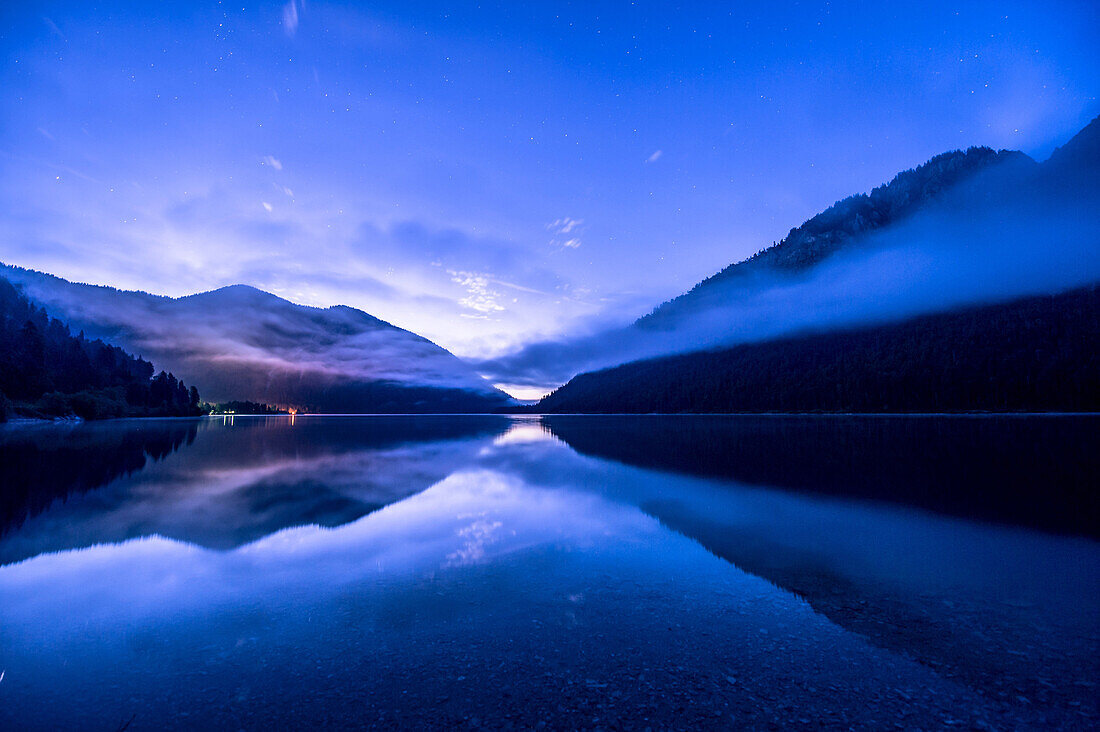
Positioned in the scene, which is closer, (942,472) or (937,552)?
(937,552)

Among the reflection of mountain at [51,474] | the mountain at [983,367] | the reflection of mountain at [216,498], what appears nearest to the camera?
the reflection of mountain at [216,498]

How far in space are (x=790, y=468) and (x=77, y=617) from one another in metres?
35.9

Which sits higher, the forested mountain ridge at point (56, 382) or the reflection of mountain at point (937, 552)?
the forested mountain ridge at point (56, 382)

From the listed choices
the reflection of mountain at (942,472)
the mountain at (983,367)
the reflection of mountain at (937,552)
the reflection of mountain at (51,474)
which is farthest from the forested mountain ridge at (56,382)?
the mountain at (983,367)

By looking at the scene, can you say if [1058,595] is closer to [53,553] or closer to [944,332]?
[53,553]

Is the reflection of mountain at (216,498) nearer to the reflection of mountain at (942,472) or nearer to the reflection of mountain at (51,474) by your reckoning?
the reflection of mountain at (51,474)

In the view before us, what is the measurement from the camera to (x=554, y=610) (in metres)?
10.8

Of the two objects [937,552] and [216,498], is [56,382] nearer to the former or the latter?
[216,498]

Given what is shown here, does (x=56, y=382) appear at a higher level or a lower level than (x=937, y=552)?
higher

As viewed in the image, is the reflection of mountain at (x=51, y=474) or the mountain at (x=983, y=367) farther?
the mountain at (x=983, y=367)

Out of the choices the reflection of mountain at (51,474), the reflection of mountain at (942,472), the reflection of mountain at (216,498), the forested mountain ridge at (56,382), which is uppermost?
the forested mountain ridge at (56,382)

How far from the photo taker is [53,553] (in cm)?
1469

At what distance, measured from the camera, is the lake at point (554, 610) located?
7098 millimetres

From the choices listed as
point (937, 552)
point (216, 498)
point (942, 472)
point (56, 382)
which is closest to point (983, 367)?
point (942, 472)
